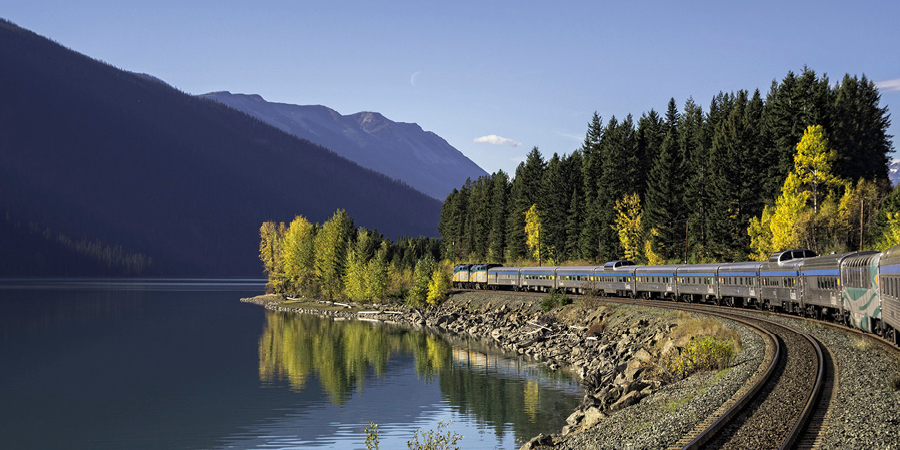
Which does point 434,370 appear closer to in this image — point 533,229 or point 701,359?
point 701,359

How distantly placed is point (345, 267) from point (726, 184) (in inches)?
2463

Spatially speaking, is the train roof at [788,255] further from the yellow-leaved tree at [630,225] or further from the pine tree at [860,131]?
the yellow-leaved tree at [630,225]

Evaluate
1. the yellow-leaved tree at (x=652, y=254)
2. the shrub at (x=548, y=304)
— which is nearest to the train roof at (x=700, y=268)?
the shrub at (x=548, y=304)

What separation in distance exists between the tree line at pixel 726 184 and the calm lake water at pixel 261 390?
30697 millimetres

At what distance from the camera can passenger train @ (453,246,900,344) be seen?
28312mm

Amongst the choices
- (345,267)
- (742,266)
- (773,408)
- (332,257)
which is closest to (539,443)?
(773,408)

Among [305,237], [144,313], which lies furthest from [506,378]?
[305,237]

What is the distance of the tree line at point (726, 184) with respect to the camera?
64812mm

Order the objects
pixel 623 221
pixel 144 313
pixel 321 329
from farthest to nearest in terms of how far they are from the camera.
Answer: pixel 144 313, pixel 623 221, pixel 321 329

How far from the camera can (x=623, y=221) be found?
306 ft

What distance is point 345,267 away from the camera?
382 feet

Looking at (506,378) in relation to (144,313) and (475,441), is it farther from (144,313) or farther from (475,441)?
(144,313)

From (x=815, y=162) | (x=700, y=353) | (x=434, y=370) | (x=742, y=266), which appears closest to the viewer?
(x=700, y=353)

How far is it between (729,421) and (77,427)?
31.3 metres
